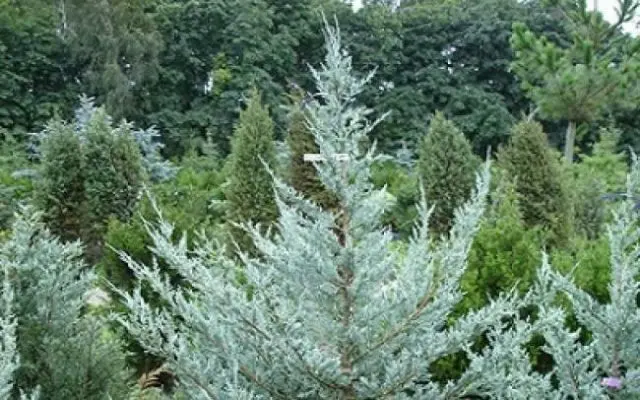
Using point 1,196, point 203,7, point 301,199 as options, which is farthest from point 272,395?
point 203,7

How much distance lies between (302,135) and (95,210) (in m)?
2.43

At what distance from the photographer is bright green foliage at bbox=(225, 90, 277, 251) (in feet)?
27.2

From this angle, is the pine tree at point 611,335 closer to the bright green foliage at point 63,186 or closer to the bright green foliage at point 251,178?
the bright green foliage at point 251,178

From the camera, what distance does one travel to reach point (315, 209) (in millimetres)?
2176

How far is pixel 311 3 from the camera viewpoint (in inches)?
932

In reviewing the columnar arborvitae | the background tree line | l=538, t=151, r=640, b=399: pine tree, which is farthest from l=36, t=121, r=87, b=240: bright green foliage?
the background tree line

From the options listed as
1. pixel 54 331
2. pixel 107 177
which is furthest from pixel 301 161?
pixel 54 331

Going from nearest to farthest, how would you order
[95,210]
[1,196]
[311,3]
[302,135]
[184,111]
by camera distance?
[95,210], [302,135], [1,196], [184,111], [311,3]

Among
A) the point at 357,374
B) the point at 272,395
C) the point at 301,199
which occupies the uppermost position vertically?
the point at 301,199

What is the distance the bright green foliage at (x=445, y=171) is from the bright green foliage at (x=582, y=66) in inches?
99.0

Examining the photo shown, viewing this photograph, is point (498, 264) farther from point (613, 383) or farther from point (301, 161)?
point (301, 161)

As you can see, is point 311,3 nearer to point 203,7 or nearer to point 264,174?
point 203,7

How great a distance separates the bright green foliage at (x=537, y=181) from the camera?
26.4ft

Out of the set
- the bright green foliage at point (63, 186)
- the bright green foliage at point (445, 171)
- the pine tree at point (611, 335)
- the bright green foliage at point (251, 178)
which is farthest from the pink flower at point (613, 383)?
the bright green foliage at point (63, 186)
